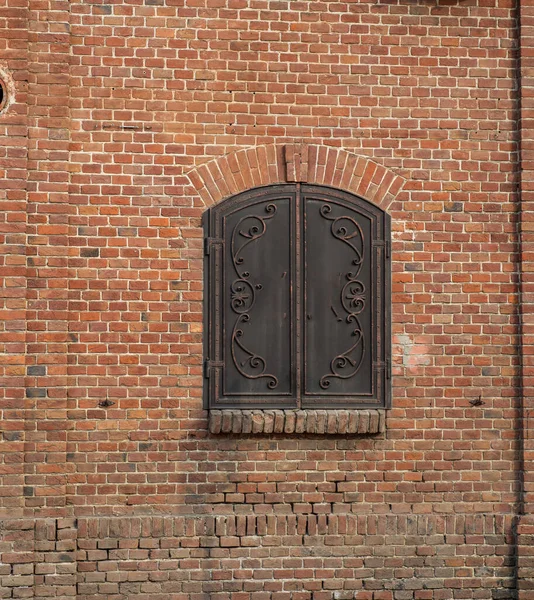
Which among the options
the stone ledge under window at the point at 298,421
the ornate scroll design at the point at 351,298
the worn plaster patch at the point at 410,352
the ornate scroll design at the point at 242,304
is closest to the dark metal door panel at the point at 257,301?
the ornate scroll design at the point at 242,304

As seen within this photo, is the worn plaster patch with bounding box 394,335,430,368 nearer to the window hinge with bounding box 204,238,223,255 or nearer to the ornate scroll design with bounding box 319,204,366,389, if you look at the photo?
the ornate scroll design with bounding box 319,204,366,389

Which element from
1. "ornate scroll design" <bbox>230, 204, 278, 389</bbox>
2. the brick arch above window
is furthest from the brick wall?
"ornate scroll design" <bbox>230, 204, 278, 389</bbox>

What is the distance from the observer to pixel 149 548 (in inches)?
248

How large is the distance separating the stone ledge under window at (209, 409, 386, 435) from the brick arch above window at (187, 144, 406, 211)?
1561 millimetres

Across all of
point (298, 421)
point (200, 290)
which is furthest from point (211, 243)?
point (298, 421)

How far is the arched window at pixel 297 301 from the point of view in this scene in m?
6.47

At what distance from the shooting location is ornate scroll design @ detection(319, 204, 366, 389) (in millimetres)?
6562

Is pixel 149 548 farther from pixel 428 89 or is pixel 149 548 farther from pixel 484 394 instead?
pixel 428 89

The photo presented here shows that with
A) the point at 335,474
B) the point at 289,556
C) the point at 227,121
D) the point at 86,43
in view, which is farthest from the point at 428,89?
the point at 289,556

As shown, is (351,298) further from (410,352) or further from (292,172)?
(292,172)

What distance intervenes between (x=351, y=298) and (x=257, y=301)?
0.71 meters

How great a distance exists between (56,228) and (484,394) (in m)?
3.42

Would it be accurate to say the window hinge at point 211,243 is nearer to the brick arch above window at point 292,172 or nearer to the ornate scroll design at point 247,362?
the brick arch above window at point 292,172

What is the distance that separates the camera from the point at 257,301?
21.3 feet
